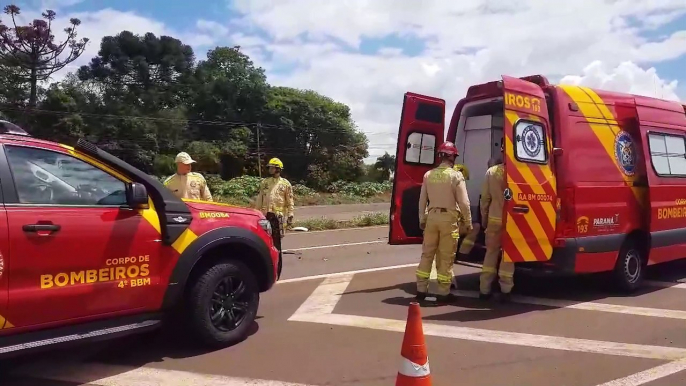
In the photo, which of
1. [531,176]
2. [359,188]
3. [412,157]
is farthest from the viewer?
[359,188]

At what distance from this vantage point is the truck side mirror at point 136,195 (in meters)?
5.00

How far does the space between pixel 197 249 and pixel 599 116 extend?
5228 millimetres

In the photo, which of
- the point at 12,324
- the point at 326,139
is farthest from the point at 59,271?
the point at 326,139

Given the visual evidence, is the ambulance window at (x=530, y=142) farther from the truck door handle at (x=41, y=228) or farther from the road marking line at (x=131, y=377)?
the truck door handle at (x=41, y=228)

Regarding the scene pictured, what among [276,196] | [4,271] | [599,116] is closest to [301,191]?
[276,196]

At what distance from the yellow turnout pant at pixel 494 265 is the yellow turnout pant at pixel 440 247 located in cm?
39

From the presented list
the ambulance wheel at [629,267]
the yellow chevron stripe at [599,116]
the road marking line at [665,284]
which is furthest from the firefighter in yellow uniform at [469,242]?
the road marking line at [665,284]

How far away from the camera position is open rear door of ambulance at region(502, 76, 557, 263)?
719 cm

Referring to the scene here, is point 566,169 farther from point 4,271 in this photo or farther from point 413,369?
point 4,271

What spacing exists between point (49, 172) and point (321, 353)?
258 centimetres

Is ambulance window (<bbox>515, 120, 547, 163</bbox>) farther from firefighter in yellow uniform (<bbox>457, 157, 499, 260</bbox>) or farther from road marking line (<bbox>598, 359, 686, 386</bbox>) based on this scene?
road marking line (<bbox>598, 359, 686, 386</bbox>)

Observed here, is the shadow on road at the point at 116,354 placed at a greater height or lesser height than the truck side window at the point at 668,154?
lesser

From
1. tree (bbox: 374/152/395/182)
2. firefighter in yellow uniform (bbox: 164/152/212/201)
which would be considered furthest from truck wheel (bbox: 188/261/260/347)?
tree (bbox: 374/152/395/182)

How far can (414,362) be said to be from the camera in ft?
13.9
